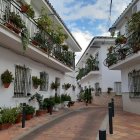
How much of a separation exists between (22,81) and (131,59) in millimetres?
7006

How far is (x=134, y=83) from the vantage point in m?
20.1

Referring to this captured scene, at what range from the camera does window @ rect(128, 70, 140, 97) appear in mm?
19263

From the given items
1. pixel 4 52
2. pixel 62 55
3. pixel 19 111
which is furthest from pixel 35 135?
pixel 62 55

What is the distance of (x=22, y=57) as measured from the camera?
15.0 metres

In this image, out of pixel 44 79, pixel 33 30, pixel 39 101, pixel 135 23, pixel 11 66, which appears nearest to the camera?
pixel 11 66

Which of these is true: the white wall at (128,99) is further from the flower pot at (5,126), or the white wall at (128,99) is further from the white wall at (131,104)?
the flower pot at (5,126)

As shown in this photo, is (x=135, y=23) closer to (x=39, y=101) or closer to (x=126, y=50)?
(x=126, y=50)

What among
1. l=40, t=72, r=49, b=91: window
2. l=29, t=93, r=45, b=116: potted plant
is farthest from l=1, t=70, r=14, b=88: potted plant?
l=40, t=72, r=49, b=91: window

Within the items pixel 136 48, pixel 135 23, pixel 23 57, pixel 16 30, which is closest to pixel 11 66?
pixel 23 57

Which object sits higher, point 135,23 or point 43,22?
point 43,22

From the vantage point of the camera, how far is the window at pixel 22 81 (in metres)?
14.4

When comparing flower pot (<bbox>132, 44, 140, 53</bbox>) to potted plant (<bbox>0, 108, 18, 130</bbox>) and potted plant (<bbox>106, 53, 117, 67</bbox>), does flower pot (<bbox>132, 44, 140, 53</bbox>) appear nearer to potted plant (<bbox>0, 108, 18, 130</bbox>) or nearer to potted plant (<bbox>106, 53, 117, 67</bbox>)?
potted plant (<bbox>106, 53, 117, 67</bbox>)

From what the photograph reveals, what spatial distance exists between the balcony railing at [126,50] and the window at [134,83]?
143 centimetres

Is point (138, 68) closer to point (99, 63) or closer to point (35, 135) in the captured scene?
point (35, 135)
